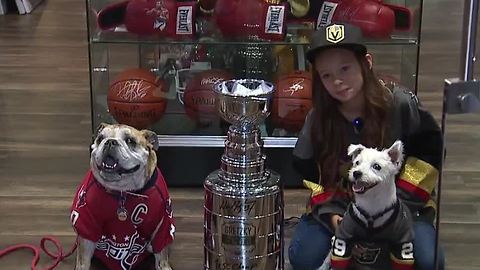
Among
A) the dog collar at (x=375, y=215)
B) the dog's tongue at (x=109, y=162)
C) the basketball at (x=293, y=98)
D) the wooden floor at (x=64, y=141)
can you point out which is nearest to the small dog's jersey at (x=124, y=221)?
the dog's tongue at (x=109, y=162)

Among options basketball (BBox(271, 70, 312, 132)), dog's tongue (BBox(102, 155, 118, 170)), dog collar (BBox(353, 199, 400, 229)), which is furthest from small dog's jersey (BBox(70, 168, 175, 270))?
basketball (BBox(271, 70, 312, 132))

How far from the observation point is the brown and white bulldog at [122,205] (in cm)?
237

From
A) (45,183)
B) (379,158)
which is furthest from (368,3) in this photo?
(45,183)

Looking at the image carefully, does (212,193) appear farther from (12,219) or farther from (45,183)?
(45,183)

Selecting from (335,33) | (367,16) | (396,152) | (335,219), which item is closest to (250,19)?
(367,16)

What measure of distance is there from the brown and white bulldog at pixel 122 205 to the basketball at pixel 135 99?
2.08 ft

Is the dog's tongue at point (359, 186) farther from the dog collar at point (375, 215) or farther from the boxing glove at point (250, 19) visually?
the boxing glove at point (250, 19)

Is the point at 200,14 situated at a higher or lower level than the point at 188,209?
higher

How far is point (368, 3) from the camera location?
3057 millimetres

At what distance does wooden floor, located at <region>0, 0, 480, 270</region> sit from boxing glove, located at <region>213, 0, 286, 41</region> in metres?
0.61

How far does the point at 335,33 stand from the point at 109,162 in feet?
2.30

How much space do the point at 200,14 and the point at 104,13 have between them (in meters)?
0.35

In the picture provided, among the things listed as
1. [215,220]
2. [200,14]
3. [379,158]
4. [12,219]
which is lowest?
[12,219]
